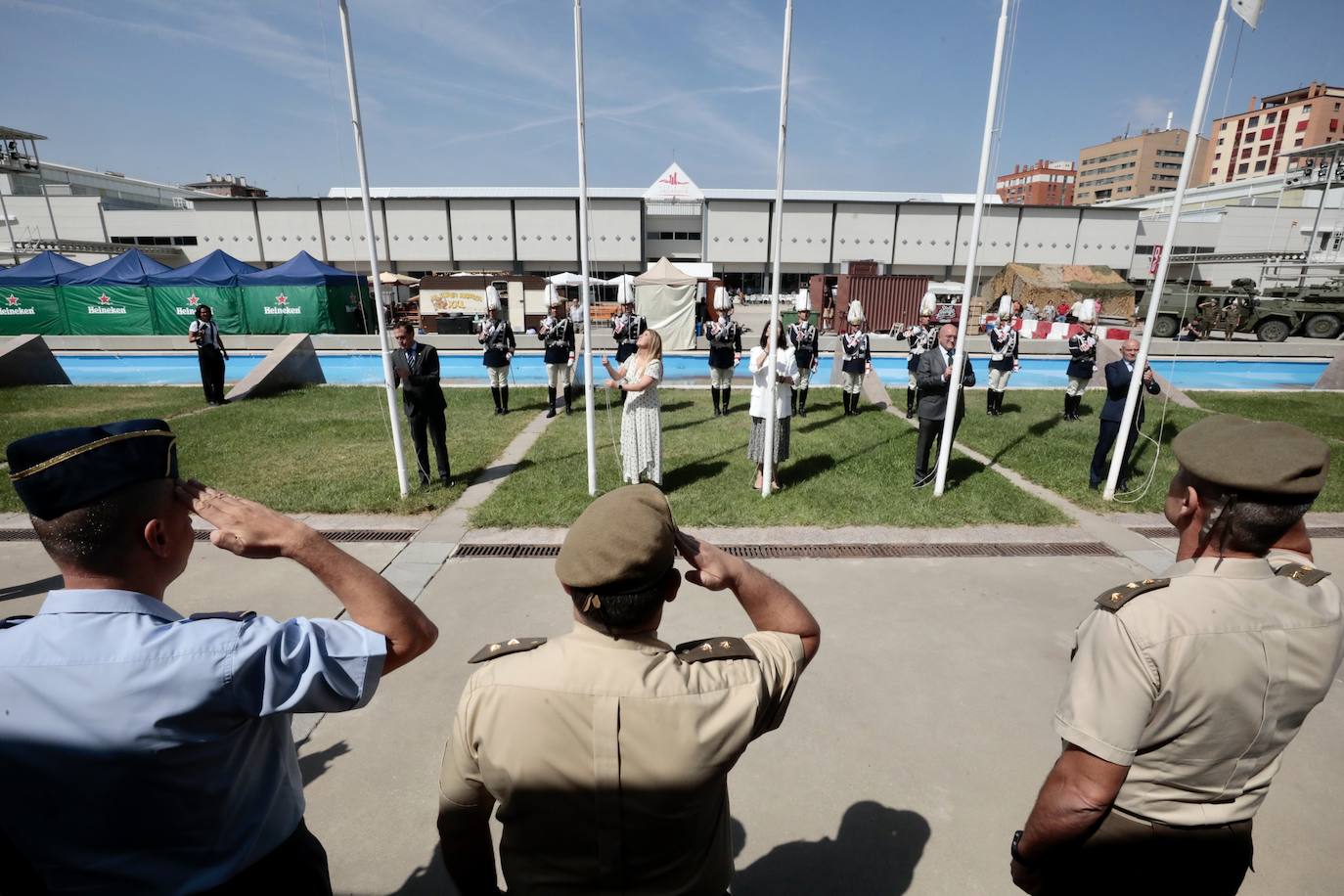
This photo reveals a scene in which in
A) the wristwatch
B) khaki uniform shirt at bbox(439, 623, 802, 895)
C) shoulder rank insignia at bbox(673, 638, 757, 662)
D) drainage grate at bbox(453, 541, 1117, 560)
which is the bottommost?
drainage grate at bbox(453, 541, 1117, 560)

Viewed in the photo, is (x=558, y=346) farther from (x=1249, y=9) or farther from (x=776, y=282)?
(x=1249, y=9)

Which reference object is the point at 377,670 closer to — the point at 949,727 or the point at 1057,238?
the point at 949,727

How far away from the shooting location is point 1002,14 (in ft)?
19.6

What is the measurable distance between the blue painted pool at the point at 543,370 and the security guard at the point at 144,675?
15480 millimetres

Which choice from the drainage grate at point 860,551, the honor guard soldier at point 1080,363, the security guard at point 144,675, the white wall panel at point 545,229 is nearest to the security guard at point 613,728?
the security guard at point 144,675

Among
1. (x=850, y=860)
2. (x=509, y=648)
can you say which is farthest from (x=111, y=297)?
(x=850, y=860)

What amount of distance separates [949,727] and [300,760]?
11.7 feet

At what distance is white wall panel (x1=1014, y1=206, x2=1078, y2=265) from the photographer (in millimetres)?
44625

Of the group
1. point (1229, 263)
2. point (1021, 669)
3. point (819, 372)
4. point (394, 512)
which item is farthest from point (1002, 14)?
point (1229, 263)

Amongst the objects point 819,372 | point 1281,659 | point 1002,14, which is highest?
point 1002,14

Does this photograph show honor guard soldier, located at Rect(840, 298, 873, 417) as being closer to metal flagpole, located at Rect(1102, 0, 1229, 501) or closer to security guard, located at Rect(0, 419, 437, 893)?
metal flagpole, located at Rect(1102, 0, 1229, 501)

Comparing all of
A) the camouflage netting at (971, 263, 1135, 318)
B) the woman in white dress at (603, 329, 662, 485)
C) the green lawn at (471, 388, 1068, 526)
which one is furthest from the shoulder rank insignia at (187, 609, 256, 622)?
the camouflage netting at (971, 263, 1135, 318)

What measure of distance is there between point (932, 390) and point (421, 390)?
245 inches

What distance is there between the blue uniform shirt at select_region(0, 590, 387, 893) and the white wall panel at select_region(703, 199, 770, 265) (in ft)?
159
